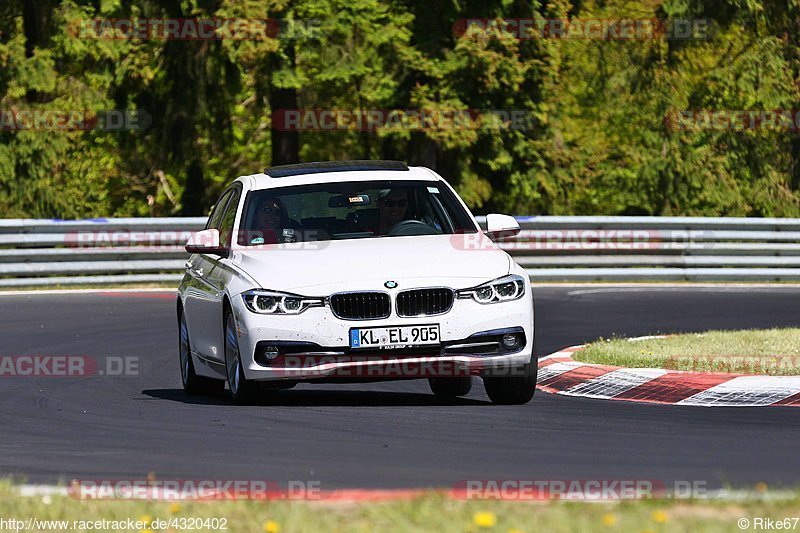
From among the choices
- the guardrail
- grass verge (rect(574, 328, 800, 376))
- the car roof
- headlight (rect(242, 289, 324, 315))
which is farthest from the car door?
the guardrail

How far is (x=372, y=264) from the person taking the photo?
10.6m

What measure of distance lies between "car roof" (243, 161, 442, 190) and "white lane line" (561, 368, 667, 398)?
6.12 feet

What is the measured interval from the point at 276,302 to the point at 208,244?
1323 millimetres

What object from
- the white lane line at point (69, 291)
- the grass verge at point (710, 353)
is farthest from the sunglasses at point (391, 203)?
the white lane line at point (69, 291)

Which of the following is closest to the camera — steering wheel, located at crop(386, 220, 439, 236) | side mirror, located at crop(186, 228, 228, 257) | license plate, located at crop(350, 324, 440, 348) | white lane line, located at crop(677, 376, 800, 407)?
license plate, located at crop(350, 324, 440, 348)

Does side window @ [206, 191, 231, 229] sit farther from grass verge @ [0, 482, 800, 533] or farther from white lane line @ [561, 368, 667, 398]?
grass verge @ [0, 482, 800, 533]

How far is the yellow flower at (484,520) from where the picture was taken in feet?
19.5

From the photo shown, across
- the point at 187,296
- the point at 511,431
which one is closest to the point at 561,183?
the point at 187,296

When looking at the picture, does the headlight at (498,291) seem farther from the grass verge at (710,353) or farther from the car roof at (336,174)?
the grass verge at (710,353)

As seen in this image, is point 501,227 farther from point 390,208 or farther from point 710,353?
point 710,353

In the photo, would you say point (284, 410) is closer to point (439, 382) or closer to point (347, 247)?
point (347, 247)

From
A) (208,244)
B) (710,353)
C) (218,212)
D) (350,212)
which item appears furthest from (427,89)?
(208,244)

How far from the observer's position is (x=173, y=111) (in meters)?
34.7

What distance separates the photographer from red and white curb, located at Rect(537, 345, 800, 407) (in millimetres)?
11195
